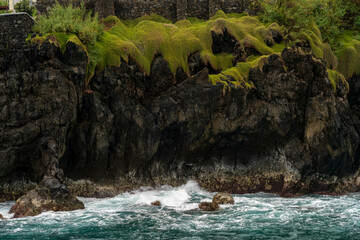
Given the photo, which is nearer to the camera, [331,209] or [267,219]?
[267,219]

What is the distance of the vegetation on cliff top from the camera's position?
85.4 feet

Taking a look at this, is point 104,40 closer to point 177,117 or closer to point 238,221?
point 177,117

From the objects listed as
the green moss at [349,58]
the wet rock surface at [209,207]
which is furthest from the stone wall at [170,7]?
the wet rock surface at [209,207]

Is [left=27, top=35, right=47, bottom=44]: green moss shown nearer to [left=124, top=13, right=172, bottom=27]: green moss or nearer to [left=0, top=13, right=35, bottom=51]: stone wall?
[left=0, top=13, right=35, bottom=51]: stone wall

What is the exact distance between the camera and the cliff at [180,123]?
23156mm

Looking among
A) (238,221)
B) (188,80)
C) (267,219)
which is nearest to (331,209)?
(267,219)

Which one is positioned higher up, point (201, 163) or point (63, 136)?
point (63, 136)

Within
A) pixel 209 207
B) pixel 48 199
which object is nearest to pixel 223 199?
pixel 209 207

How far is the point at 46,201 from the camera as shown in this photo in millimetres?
20172

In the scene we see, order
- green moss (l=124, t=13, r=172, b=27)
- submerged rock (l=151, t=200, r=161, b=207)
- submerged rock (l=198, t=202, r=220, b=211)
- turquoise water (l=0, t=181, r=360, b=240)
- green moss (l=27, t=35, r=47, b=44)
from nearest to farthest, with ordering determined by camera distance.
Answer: turquoise water (l=0, t=181, r=360, b=240)
submerged rock (l=198, t=202, r=220, b=211)
submerged rock (l=151, t=200, r=161, b=207)
green moss (l=27, t=35, r=47, b=44)
green moss (l=124, t=13, r=172, b=27)

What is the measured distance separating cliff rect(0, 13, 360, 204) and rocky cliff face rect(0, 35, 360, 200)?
0.21ft

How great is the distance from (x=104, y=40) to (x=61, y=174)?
966 centimetres

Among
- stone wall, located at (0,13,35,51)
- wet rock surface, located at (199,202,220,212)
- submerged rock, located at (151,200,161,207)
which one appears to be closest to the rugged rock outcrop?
submerged rock, located at (151,200,161,207)

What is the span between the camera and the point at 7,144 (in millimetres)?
22312
